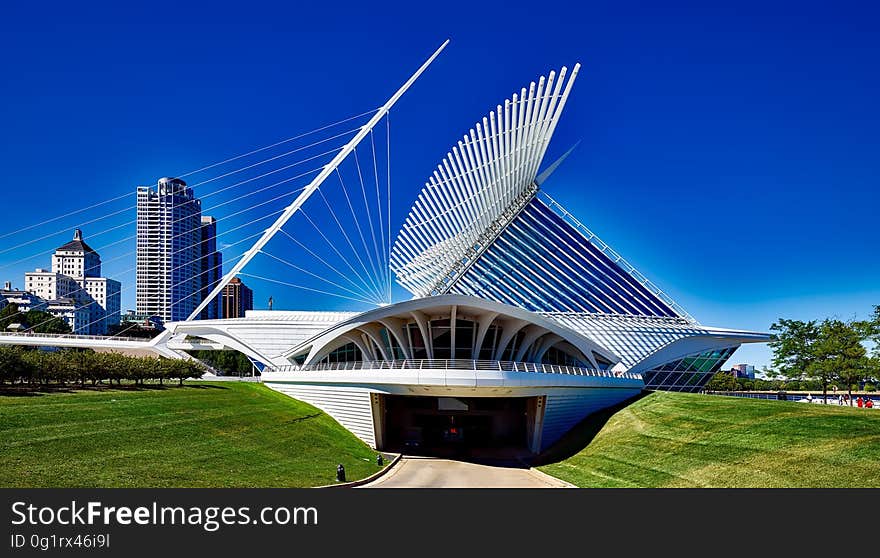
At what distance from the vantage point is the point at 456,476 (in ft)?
92.4

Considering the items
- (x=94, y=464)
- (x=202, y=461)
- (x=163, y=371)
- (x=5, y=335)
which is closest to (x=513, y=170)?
(x=163, y=371)

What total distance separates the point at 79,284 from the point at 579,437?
179192 mm

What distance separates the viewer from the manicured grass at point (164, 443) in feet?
60.4

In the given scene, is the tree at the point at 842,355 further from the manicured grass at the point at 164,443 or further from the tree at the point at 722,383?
the manicured grass at the point at 164,443

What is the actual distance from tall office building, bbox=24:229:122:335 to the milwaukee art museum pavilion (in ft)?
405

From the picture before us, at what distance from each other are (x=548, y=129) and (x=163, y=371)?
104ft

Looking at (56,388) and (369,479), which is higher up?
(56,388)

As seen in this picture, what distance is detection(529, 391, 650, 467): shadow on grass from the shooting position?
1249 inches

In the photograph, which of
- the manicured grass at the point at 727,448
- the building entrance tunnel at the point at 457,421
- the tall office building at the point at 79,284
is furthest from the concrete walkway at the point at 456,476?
the tall office building at the point at 79,284

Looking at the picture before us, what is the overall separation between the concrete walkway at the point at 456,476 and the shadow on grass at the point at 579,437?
217 cm

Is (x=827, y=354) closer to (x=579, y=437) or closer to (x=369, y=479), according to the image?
(x=579, y=437)

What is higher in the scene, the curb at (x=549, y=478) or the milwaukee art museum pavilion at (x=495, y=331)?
the milwaukee art museum pavilion at (x=495, y=331)

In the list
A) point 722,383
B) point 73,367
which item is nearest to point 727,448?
point 73,367

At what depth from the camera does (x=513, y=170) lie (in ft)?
152
